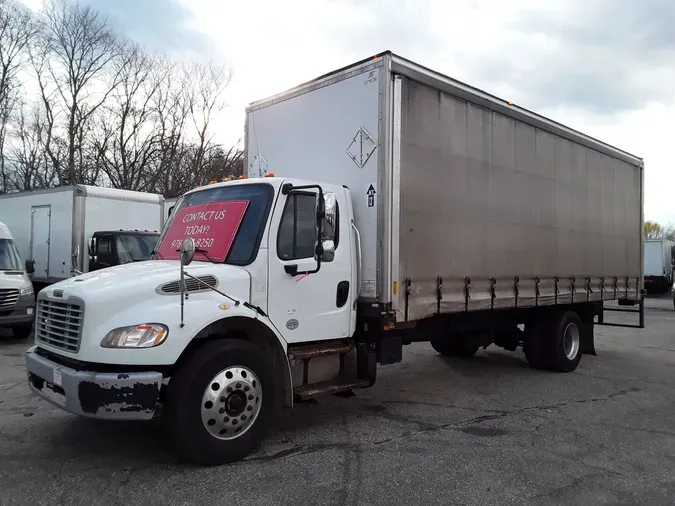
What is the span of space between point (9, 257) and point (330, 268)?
8.77 m

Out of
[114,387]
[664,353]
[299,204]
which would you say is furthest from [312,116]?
[664,353]

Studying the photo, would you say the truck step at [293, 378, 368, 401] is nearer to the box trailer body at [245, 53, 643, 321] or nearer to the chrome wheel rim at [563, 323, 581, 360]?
the box trailer body at [245, 53, 643, 321]

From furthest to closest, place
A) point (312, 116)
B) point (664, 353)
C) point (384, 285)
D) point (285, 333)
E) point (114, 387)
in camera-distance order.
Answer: point (664, 353) < point (312, 116) < point (384, 285) < point (285, 333) < point (114, 387)

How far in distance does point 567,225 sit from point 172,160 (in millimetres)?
27051

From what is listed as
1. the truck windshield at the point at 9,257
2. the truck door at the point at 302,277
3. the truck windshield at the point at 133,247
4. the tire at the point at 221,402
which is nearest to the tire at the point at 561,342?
the truck door at the point at 302,277

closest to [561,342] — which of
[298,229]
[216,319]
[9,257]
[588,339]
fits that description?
[588,339]

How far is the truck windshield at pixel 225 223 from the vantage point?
16.5ft

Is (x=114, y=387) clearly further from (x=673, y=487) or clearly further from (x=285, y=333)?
(x=673, y=487)

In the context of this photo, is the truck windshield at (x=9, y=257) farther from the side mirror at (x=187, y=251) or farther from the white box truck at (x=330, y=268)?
the side mirror at (x=187, y=251)

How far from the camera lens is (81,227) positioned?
41.0 ft

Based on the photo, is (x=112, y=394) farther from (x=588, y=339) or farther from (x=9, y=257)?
(x=9, y=257)

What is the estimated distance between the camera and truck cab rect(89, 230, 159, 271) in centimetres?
1185

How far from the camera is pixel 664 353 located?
11.1 m

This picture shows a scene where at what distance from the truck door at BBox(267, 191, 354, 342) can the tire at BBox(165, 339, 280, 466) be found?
0.51 meters
